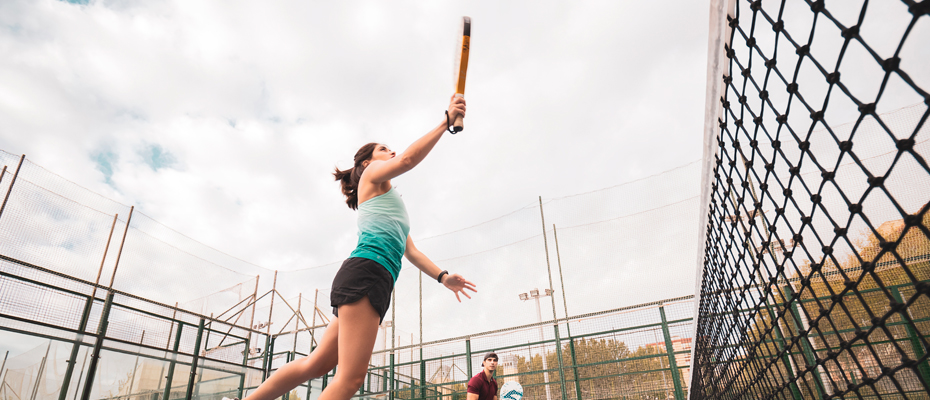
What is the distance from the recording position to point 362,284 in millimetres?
1722

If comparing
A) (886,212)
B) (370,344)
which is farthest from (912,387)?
(370,344)

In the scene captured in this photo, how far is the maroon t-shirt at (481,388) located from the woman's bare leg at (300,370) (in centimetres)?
361

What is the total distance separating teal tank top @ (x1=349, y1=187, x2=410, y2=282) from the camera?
1870 mm

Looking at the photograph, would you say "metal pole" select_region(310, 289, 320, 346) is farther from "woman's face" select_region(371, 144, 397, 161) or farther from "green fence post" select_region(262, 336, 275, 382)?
"woman's face" select_region(371, 144, 397, 161)

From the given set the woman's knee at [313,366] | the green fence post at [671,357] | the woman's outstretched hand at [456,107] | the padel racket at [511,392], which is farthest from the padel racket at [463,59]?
the green fence post at [671,357]

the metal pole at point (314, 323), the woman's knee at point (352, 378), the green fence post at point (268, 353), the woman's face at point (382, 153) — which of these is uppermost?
the metal pole at point (314, 323)

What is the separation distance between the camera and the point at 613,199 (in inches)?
367

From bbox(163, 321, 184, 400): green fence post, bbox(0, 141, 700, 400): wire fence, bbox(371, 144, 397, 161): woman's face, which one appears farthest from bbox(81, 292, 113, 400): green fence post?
bbox(371, 144, 397, 161): woman's face

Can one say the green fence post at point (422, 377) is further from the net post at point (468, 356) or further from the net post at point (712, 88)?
the net post at point (712, 88)

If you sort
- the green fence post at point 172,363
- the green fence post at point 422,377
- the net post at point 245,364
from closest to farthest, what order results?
the green fence post at point 172,363
the net post at point 245,364
the green fence post at point 422,377

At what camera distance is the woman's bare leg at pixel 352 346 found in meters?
1.61

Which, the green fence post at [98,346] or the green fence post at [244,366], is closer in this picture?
the green fence post at [98,346]

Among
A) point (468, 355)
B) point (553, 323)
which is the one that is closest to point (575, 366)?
point (553, 323)

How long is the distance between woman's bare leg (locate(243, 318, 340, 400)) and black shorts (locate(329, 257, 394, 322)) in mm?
140
